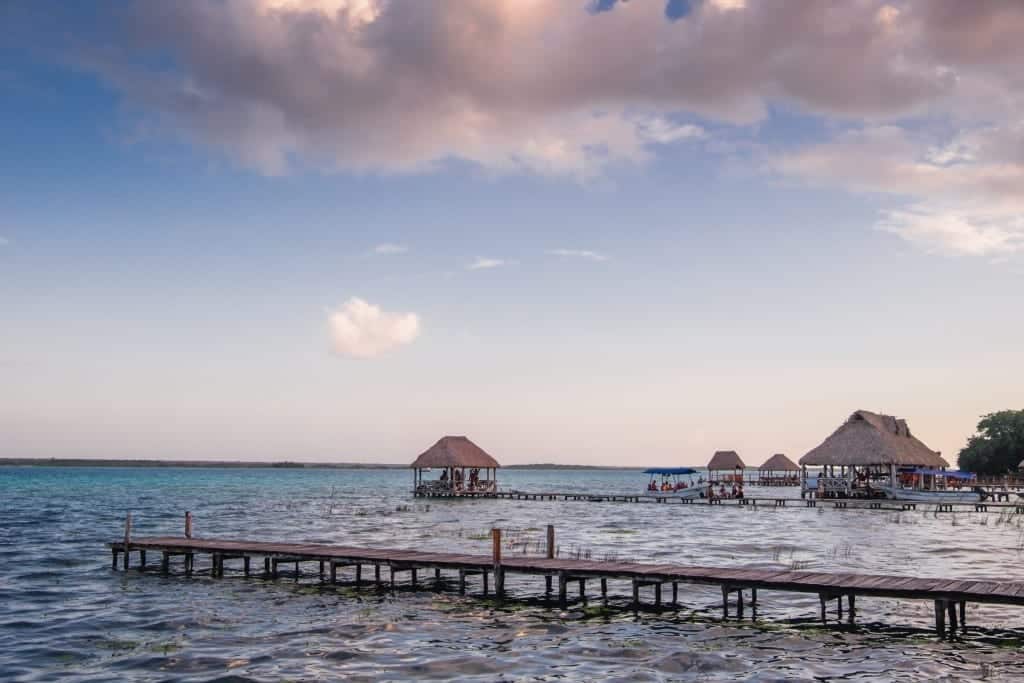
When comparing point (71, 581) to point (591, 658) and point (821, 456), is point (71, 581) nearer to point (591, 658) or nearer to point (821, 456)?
point (591, 658)

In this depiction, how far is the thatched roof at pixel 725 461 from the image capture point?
81.2 m

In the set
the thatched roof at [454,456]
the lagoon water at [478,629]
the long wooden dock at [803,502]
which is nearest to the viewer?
the lagoon water at [478,629]

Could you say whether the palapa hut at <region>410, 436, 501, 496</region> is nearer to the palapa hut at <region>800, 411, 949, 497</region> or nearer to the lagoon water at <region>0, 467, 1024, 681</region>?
the palapa hut at <region>800, 411, 949, 497</region>

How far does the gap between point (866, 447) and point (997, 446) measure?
142 feet

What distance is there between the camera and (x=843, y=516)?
54.1m

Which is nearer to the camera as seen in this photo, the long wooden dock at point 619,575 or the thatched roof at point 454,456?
the long wooden dock at point 619,575

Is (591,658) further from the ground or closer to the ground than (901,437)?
closer to the ground

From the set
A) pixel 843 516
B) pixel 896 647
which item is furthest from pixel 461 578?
pixel 843 516

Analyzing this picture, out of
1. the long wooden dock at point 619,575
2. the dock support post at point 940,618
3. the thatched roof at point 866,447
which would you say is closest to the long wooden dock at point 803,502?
the thatched roof at point 866,447

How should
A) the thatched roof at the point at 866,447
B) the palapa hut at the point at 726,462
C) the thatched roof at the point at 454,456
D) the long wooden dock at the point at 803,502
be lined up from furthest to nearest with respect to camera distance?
the palapa hut at the point at 726,462 → the thatched roof at the point at 454,456 → the thatched roof at the point at 866,447 → the long wooden dock at the point at 803,502

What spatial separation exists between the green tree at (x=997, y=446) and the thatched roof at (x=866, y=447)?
1211 inches

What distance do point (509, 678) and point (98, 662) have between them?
8180 mm

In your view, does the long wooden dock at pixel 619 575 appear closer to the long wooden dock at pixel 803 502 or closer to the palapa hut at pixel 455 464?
the long wooden dock at pixel 803 502

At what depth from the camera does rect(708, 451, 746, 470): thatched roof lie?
81188 mm
